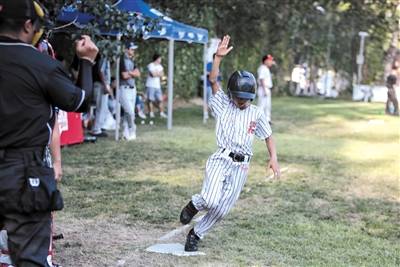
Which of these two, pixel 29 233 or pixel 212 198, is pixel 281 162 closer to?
pixel 212 198

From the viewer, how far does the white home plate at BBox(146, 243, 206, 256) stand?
5488 mm

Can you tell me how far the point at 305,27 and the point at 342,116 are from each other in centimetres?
1278

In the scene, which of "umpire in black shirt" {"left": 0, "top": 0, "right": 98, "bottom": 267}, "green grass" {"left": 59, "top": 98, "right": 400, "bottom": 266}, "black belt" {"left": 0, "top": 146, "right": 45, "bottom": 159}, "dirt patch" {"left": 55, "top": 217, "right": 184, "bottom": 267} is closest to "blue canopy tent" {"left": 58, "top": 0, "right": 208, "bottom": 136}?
"green grass" {"left": 59, "top": 98, "right": 400, "bottom": 266}

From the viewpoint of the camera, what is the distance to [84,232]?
20.0ft

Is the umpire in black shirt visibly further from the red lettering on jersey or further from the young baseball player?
the red lettering on jersey

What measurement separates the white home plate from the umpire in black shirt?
2.27 metres

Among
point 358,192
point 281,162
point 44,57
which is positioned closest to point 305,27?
point 281,162

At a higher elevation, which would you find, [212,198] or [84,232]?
[212,198]

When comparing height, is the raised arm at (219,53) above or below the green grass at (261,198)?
above

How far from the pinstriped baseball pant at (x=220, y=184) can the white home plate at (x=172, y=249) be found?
37 centimetres

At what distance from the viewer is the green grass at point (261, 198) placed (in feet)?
18.6

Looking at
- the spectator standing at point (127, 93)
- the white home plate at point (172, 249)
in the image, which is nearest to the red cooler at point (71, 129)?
the spectator standing at point (127, 93)

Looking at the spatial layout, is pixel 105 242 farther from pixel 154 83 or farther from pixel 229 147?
pixel 154 83

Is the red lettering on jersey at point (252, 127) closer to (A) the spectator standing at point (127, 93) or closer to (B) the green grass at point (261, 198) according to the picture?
(B) the green grass at point (261, 198)
